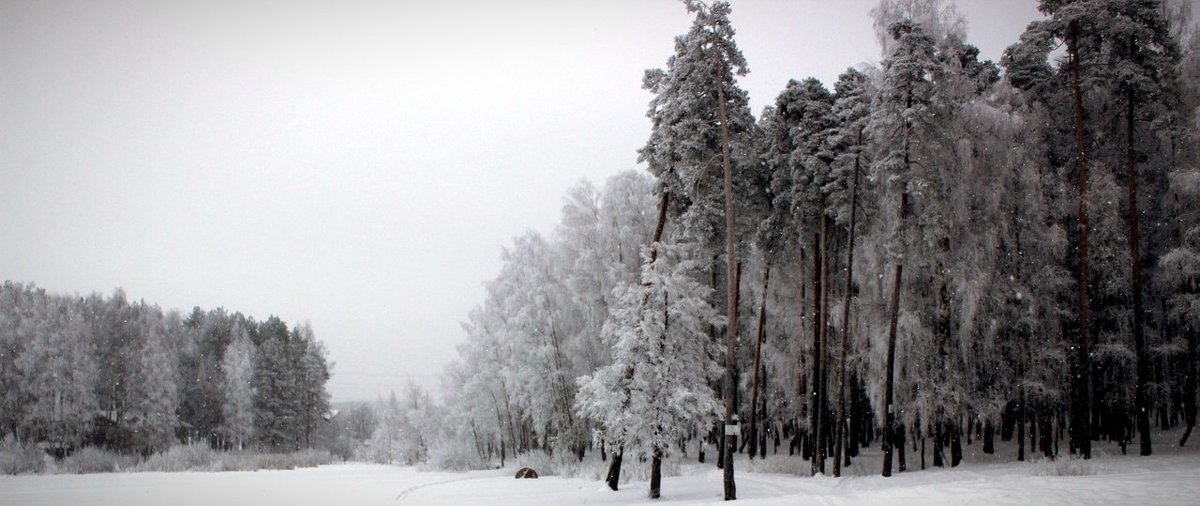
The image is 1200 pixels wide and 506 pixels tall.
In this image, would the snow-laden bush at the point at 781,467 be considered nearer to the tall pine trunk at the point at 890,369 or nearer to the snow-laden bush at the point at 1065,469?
the tall pine trunk at the point at 890,369

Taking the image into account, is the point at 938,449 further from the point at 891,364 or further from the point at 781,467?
the point at 781,467

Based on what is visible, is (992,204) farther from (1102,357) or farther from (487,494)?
(487,494)

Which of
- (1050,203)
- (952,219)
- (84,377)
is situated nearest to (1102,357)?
(1050,203)

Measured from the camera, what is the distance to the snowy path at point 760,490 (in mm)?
12883

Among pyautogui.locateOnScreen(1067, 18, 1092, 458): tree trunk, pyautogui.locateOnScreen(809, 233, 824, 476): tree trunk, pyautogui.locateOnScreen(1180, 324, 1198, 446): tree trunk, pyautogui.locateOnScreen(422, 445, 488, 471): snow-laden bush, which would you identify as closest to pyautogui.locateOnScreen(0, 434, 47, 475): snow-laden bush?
pyautogui.locateOnScreen(422, 445, 488, 471): snow-laden bush

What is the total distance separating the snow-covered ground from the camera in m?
13.0

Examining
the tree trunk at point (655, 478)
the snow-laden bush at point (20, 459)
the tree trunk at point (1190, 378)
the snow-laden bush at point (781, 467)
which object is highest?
the tree trunk at point (1190, 378)

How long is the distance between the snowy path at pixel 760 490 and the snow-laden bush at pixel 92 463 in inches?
549

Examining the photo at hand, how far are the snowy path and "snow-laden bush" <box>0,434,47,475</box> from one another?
1117cm

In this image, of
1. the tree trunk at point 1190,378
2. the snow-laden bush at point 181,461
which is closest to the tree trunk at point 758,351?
the tree trunk at point 1190,378

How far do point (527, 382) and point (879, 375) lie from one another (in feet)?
60.0

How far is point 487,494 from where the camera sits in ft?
77.1

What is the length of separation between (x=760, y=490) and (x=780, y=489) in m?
0.61

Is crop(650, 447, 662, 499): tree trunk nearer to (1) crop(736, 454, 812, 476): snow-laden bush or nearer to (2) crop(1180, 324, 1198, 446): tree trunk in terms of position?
(1) crop(736, 454, 812, 476): snow-laden bush
